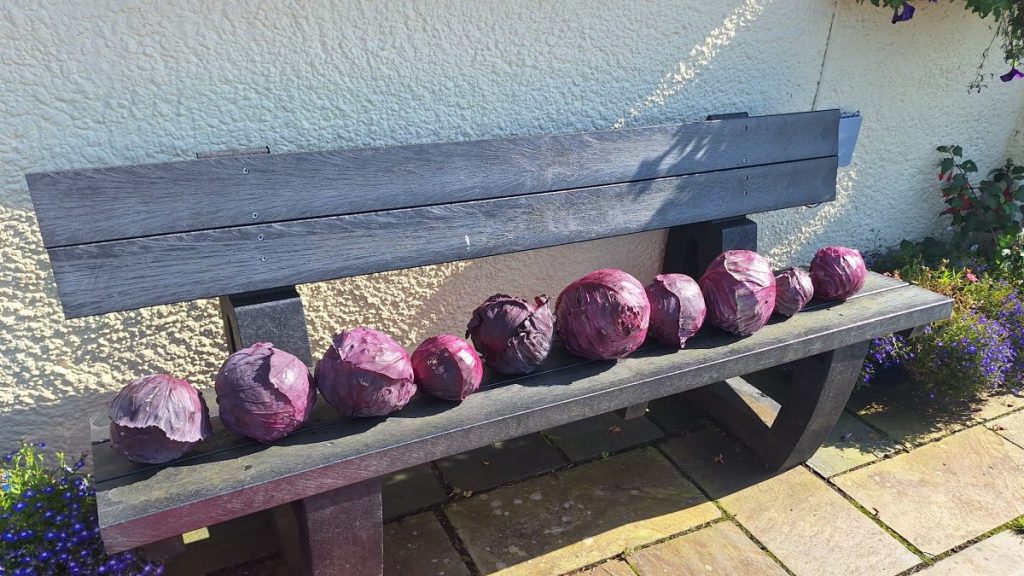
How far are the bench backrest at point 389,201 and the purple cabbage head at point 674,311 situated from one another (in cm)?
39

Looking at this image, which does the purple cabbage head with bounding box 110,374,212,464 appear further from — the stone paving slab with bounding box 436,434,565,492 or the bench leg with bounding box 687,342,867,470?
the bench leg with bounding box 687,342,867,470

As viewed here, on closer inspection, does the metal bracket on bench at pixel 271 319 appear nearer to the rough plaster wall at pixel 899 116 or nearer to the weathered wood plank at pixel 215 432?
the weathered wood plank at pixel 215 432

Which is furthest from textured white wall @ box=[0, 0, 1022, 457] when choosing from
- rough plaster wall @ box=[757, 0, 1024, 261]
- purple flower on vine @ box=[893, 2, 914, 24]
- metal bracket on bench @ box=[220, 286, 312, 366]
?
metal bracket on bench @ box=[220, 286, 312, 366]

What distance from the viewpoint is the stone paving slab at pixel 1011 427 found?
3029mm

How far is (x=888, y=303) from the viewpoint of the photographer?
2.52m

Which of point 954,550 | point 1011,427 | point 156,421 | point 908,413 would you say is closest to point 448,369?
point 156,421

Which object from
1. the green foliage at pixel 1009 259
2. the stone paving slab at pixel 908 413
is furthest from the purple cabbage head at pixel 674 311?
the green foliage at pixel 1009 259

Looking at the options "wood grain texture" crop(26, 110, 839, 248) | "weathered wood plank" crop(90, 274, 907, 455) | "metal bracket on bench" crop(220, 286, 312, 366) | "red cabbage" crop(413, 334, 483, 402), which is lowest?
"weathered wood plank" crop(90, 274, 907, 455)

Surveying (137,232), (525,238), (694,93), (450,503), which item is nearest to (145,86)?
(137,232)

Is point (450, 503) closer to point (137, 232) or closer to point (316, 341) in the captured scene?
point (316, 341)

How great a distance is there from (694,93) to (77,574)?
266 centimetres

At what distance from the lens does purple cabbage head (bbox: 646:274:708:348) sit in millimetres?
2156

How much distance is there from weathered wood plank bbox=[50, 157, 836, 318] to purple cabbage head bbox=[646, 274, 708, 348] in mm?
393

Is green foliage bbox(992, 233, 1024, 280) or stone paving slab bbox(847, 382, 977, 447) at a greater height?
green foliage bbox(992, 233, 1024, 280)
